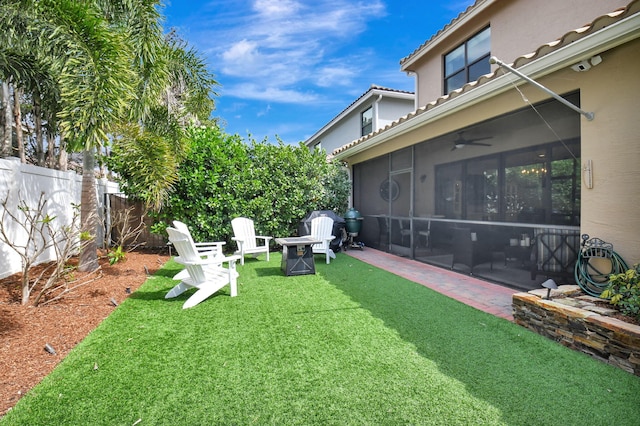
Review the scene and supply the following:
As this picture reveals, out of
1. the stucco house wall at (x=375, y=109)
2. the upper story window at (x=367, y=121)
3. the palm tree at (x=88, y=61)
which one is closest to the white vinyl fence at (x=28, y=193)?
the palm tree at (x=88, y=61)

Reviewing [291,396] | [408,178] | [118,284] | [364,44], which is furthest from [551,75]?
[364,44]

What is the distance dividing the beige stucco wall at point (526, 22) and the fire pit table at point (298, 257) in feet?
19.2

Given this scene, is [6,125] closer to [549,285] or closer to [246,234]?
[246,234]

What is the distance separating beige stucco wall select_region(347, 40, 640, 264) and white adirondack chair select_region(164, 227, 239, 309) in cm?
472

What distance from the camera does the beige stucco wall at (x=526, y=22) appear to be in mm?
5277

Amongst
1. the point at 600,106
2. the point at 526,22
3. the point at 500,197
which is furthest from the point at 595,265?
the point at 526,22

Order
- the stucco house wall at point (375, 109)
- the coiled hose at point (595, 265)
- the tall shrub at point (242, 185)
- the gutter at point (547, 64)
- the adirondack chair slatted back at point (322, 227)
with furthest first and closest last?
1. the stucco house wall at point (375, 109)
2. the tall shrub at point (242, 185)
3. the adirondack chair slatted back at point (322, 227)
4. the coiled hose at point (595, 265)
5. the gutter at point (547, 64)

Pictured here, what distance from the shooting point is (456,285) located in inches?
202

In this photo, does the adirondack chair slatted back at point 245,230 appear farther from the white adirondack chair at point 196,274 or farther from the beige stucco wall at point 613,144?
the beige stucco wall at point 613,144

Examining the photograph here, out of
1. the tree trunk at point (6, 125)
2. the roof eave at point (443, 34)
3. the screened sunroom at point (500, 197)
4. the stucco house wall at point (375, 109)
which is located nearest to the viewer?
the screened sunroom at point (500, 197)

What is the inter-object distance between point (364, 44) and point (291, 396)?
42.7 feet

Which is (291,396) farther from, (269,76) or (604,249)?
(269,76)

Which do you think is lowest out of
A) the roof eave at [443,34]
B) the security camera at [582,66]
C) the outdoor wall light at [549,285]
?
the outdoor wall light at [549,285]

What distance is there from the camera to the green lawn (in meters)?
2.05
